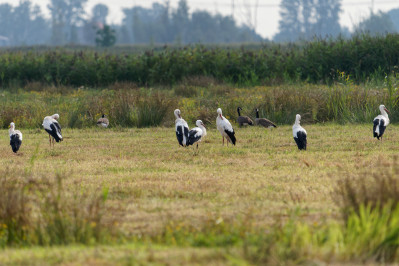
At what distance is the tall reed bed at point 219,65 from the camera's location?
29547mm

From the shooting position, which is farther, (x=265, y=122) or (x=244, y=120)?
(x=244, y=120)

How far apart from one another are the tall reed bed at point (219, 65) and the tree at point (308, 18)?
118 metres

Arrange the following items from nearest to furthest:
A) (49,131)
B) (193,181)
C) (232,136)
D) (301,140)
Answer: (193,181)
(301,140)
(232,136)
(49,131)

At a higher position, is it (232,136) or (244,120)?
(244,120)

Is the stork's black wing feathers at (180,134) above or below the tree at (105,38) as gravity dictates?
below

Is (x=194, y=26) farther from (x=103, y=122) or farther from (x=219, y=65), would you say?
(x=103, y=122)

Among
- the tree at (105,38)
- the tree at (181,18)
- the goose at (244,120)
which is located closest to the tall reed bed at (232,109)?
the goose at (244,120)

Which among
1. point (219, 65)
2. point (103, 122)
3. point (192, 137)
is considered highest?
point (219, 65)

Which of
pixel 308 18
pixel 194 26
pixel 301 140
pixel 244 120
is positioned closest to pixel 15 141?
pixel 301 140

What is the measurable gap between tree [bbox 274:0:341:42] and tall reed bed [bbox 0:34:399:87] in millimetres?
117798

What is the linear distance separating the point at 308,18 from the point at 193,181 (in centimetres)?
15717

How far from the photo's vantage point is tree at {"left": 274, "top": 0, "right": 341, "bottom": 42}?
154000 millimetres

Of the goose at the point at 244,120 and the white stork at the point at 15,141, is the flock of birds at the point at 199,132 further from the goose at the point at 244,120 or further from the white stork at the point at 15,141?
the goose at the point at 244,120

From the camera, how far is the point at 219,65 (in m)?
32.0
